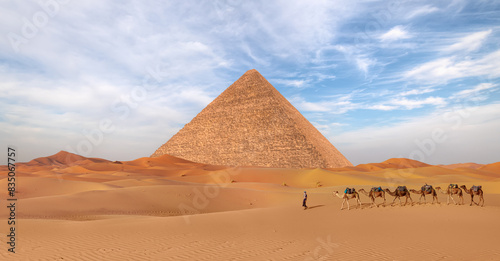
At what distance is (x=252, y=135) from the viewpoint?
6169 centimetres

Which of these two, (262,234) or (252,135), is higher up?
(252,135)

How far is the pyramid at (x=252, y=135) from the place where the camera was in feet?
184

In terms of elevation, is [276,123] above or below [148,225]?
above

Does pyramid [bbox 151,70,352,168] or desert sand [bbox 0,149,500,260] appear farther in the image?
pyramid [bbox 151,70,352,168]

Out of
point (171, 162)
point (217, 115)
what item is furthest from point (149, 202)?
point (217, 115)

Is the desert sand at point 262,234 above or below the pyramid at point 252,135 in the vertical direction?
below

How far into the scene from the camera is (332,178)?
106 ft

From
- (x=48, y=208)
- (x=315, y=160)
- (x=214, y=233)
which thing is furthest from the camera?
(x=315, y=160)

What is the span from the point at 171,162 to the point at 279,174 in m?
24.9

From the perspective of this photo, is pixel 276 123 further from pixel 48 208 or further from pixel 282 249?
pixel 282 249

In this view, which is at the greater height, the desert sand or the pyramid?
the pyramid

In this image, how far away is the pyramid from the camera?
5616 cm

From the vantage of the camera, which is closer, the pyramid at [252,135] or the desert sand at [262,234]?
the desert sand at [262,234]

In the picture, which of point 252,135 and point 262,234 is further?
point 252,135
